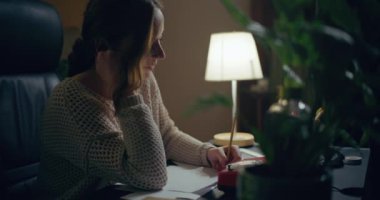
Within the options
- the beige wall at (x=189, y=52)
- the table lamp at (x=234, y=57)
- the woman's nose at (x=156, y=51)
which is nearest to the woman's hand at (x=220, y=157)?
the woman's nose at (x=156, y=51)

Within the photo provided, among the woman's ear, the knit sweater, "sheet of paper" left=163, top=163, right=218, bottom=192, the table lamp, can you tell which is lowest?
"sheet of paper" left=163, top=163, right=218, bottom=192

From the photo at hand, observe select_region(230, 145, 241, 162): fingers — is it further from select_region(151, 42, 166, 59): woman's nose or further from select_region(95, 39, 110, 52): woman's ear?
select_region(95, 39, 110, 52): woman's ear

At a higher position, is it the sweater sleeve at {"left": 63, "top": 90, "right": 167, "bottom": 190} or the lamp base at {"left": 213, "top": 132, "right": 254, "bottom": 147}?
the sweater sleeve at {"left": 63, "top": 90, "right": 167, "bottom": 190}

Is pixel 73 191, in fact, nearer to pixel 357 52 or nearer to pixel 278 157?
pixel 278 157

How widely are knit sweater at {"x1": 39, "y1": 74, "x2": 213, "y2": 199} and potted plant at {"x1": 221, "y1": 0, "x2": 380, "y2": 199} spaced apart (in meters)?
0.52

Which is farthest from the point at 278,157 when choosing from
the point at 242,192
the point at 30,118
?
the point at 30,118

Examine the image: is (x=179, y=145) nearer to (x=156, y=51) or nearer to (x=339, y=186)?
(x=156, y=51)

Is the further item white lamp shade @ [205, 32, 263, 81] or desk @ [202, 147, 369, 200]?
white lamp shade @ [205, 32, 263, 81]

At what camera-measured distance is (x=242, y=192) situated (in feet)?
2.20

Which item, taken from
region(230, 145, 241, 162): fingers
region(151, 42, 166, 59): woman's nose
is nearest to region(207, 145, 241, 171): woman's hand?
region(230, 145, 241, 162): fingers

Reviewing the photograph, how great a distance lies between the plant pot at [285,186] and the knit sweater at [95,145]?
1.64 feet

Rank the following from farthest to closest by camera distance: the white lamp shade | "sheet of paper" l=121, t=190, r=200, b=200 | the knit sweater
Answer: the white lamp shade, the knit sweater, "sheet of paper" l=121, t=190, r=200, b=200

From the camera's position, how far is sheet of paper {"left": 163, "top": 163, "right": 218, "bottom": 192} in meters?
1.13

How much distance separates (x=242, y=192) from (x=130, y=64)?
2.24 feet
